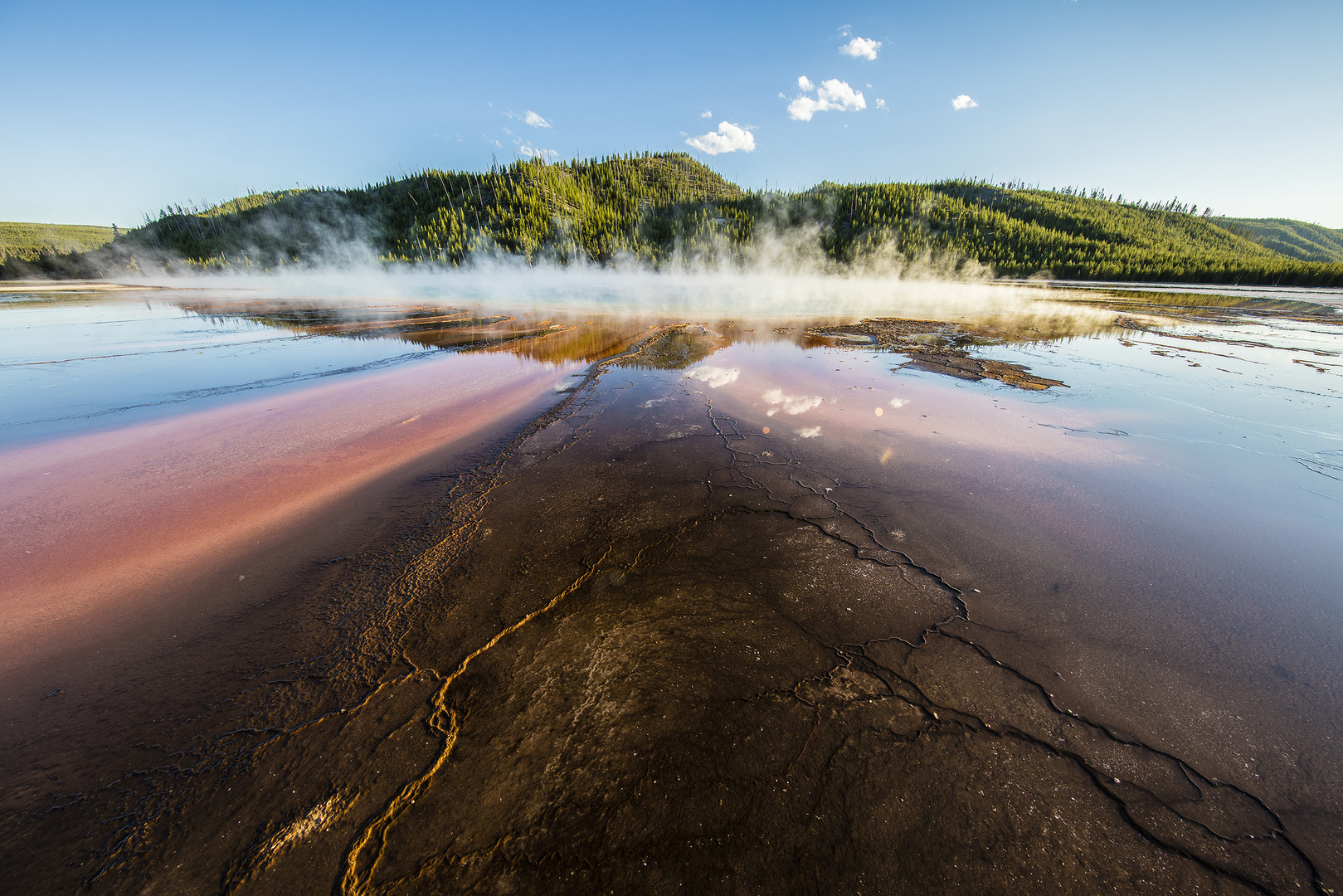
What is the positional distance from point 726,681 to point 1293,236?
277 m

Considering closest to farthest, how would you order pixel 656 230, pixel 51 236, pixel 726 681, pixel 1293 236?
pixel 726 681
pixel 656 230
pixel 51 236
pixel 1293 236

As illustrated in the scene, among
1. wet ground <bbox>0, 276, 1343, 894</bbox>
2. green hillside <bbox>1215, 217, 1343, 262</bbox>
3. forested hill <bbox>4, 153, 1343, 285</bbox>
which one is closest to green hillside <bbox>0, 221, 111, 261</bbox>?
forested hill <bbox>4, 153, 1343, 285</bbox>

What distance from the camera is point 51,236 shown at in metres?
101

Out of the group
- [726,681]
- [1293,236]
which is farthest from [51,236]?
[1293,236]

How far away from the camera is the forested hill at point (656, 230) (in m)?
67.2

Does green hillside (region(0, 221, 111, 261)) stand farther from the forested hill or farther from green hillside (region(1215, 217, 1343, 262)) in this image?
green hillside (region(1215, 217, 1343, 262))

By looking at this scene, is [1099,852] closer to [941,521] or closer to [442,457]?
[941,521]

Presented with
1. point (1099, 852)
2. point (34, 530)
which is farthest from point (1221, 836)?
point (34, 530)

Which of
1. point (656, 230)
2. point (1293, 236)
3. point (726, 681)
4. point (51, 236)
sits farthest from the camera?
point (1293, 236)

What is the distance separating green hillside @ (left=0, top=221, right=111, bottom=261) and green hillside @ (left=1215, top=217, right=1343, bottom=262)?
264145 mm

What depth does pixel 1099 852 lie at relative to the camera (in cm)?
197

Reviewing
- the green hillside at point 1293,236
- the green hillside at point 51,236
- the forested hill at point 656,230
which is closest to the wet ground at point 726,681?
the forested hill at point 656,230

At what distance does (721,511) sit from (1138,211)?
170117mm

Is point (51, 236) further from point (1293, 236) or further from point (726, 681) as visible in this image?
point (1293, 236)
